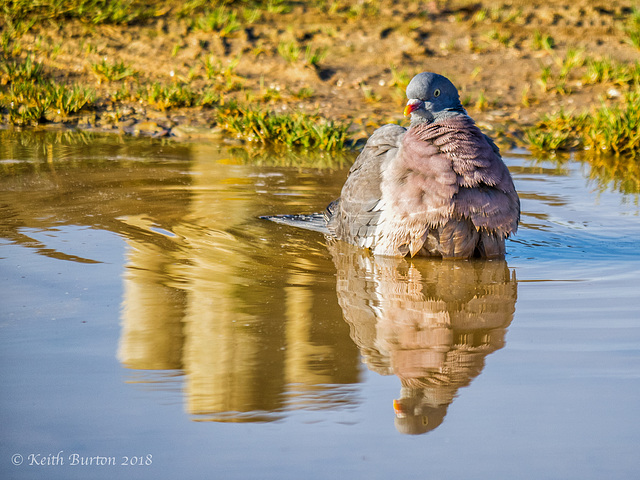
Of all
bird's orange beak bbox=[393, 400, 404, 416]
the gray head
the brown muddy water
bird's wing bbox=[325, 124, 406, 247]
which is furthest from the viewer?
bird's wing bbox=[325, 124, 406, 247]

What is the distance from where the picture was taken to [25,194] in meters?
5.54

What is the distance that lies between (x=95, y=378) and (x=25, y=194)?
3.08 m

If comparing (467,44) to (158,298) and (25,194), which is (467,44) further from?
(158,298)

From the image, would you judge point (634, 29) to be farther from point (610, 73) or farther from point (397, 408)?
point (397, 408)

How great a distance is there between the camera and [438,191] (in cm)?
424

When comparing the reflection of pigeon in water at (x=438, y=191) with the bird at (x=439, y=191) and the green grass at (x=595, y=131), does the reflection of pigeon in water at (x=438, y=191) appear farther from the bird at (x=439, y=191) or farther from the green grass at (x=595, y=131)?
the green grass at (x=595, y=131)

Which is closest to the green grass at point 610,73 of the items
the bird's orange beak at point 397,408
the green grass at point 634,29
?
the green grass at point 634,29

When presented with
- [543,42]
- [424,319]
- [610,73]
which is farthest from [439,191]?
[543,42]

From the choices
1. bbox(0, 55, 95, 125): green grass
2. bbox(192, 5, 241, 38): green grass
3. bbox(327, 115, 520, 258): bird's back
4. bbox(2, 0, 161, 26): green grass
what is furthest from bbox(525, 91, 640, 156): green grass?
bbox(2, 0, 161, 26): green grass

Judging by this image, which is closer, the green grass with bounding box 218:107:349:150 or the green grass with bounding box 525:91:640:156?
the green grass with bounding box 525:91:640:156

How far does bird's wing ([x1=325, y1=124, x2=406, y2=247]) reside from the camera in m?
4.68

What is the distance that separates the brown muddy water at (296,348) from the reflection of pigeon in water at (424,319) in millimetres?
12

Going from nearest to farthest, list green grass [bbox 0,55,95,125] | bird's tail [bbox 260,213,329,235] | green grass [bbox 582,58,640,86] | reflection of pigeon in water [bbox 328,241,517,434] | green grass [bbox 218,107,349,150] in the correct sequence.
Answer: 1. reflection of pigeon in water [bbox 328,241,517,434]
2. bird's tail [bbox 260,213,329,235]
3. green grass [bbox 218,107,349,150]
4. green grass [bbox 0,55,95,125]
5. green grass [bbox 582,58,640,86]

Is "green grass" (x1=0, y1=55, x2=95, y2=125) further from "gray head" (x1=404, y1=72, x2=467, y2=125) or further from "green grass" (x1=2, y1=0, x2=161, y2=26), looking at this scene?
"gray head" (x1=404, y1=72, x2=467, y2=125)
